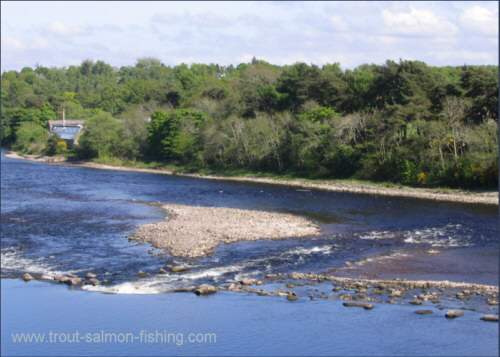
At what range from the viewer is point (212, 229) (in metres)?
27.0

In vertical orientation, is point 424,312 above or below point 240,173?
below

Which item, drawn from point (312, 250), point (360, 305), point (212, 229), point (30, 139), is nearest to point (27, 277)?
point (212, 229)

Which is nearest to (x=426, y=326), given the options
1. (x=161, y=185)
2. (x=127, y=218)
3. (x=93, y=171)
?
A: (x=127, y=218)

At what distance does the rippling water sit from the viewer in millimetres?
20578

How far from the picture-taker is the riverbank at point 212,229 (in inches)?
950

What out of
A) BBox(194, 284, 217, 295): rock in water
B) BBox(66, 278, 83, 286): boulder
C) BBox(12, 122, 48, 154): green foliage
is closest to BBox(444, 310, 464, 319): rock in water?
BBox(194, 284, 217, 295): rock in water

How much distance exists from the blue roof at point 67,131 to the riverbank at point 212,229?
51857 millimetres

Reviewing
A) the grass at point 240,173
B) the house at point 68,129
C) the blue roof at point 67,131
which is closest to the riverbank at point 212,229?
the grass at point 240,173

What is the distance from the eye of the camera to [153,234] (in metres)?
26.2

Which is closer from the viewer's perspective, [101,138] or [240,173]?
[240,173]

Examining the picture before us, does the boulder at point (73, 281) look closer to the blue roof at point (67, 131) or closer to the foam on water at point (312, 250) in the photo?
the foam on water at point (312, 250)

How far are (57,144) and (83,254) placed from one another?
5689cm

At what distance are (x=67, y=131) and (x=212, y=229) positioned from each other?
60.9 meters

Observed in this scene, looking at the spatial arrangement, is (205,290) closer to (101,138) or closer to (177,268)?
(177,268)
